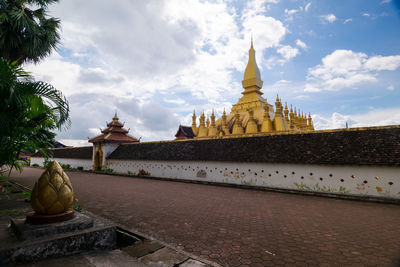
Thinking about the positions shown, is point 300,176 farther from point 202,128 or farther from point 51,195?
point 202,128

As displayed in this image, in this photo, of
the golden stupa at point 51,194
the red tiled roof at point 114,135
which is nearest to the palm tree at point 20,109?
the golden stupa at point 51,194

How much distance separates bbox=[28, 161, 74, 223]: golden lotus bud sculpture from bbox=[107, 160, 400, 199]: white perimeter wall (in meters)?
A: 9.07

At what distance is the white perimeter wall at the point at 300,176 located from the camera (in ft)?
25.9

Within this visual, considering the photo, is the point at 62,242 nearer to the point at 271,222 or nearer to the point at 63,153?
the point at 271,222

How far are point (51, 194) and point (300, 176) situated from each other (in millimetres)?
9409

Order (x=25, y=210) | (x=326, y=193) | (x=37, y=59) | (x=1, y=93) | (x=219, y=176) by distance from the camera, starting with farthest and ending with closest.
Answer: (x=219, y=176), (x=37, y=59), (x=326, y=193), (x=25, y=210), (x=1, y=93)

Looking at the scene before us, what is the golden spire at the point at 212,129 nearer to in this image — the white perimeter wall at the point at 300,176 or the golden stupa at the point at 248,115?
the golden stupa at the point at 248,115

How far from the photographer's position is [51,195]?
3.11 m

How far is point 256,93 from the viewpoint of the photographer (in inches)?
918

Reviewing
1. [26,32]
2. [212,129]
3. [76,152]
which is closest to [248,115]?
[212,129]

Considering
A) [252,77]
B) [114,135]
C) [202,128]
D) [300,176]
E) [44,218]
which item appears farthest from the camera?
[252,77]

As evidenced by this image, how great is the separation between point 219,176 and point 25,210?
919 cm

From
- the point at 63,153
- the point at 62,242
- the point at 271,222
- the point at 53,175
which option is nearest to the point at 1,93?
the point at 53,175

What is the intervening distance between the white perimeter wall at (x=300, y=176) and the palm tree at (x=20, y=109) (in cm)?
882
